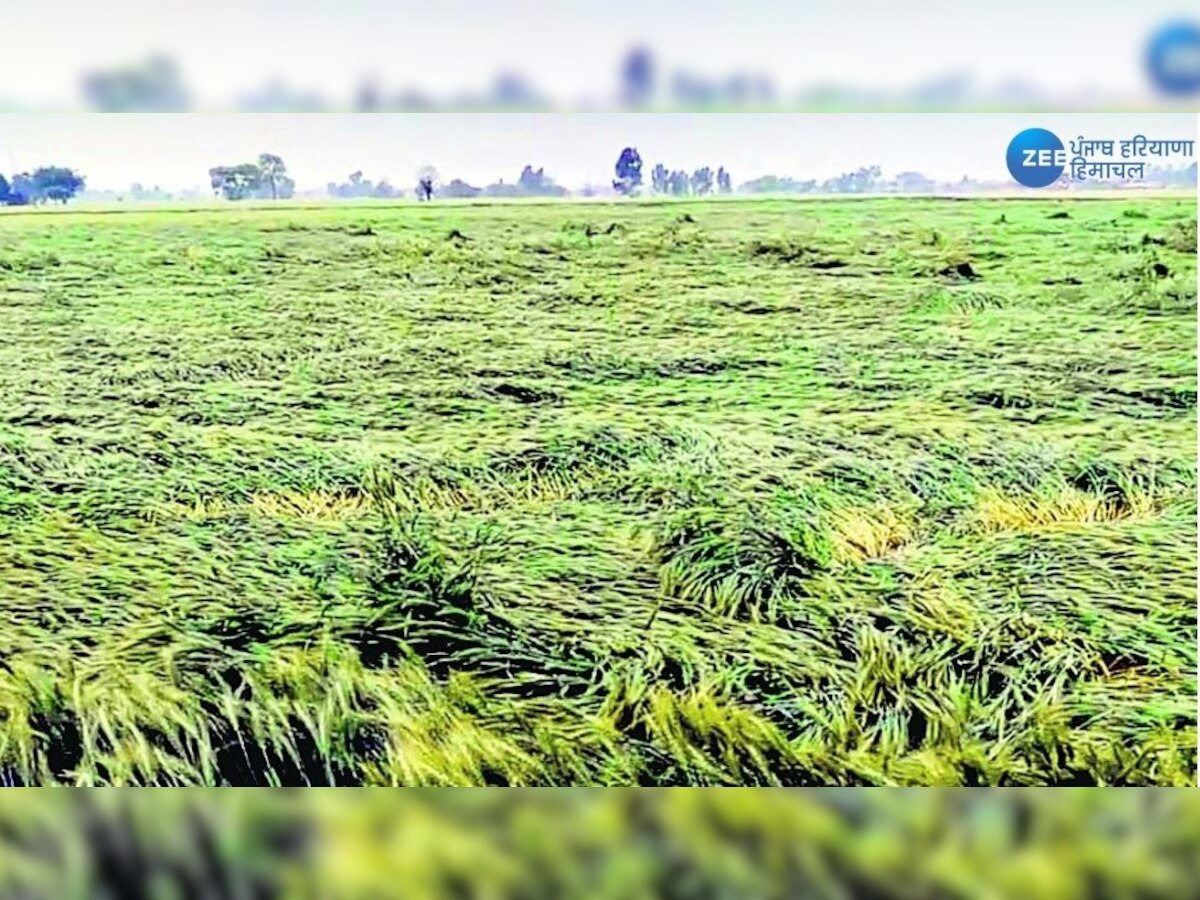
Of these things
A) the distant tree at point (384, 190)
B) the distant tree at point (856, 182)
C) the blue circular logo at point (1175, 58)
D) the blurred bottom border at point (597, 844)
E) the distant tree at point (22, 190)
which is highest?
the blue circular logo at point (1175, 58)

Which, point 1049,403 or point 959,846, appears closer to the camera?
point 959,846

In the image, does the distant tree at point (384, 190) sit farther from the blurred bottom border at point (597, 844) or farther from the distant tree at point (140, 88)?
the blurred bottom border at point (597, 844)

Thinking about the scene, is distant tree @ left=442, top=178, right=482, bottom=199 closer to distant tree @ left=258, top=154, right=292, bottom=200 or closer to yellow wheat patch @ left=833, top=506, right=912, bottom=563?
distant tree @ left=258, top=154, right=292, bottom=200

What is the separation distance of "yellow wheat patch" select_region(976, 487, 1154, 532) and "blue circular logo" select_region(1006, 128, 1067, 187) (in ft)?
2.24

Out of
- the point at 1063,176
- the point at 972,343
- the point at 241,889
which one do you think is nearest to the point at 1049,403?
the point at 972,343

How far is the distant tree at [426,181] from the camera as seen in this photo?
333 centimetres

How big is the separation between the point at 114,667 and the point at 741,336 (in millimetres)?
1534

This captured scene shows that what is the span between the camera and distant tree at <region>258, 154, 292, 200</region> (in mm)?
3346

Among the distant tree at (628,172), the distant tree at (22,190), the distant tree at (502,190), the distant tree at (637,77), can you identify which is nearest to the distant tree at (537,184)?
the distant tree at (502,190)

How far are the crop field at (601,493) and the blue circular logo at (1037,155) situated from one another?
10 cm

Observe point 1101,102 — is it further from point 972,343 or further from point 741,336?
point 741,336

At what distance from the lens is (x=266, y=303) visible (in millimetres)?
3529

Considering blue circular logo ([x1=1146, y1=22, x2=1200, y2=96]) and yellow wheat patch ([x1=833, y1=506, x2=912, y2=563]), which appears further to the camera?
yellow wheat patch ([x1=833, y1=506, x2=912, y2=563])

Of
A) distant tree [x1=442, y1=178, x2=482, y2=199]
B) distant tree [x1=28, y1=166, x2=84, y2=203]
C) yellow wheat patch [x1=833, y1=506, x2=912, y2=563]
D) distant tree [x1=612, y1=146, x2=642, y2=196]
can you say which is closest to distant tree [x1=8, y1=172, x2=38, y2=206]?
distant tree [x1=28, y1=166, x2=84, y2=203]
